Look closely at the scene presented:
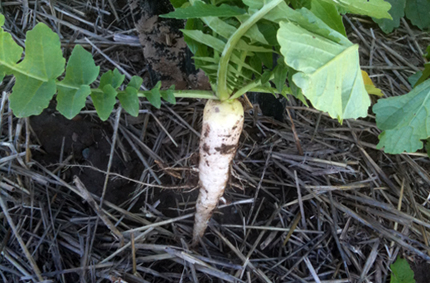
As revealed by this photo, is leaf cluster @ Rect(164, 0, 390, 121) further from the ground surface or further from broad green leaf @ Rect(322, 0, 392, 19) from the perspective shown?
the ground surface

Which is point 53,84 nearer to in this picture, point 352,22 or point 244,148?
point 244,148

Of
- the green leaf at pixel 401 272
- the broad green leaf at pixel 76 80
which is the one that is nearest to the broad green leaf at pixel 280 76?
the broad green leaf at pixel 76 80

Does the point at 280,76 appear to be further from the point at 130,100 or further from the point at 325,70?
the point at 130,100

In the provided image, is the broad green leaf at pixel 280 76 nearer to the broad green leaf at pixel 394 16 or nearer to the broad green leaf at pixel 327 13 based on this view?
the broad green leaf at pixel 327 13

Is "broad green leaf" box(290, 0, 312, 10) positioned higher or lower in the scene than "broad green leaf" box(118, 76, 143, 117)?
higher

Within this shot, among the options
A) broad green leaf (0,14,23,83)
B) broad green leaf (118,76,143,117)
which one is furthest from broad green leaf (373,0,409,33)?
broad green leaf (0,14,23,83)

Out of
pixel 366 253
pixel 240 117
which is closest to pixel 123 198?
pixel 240 117
